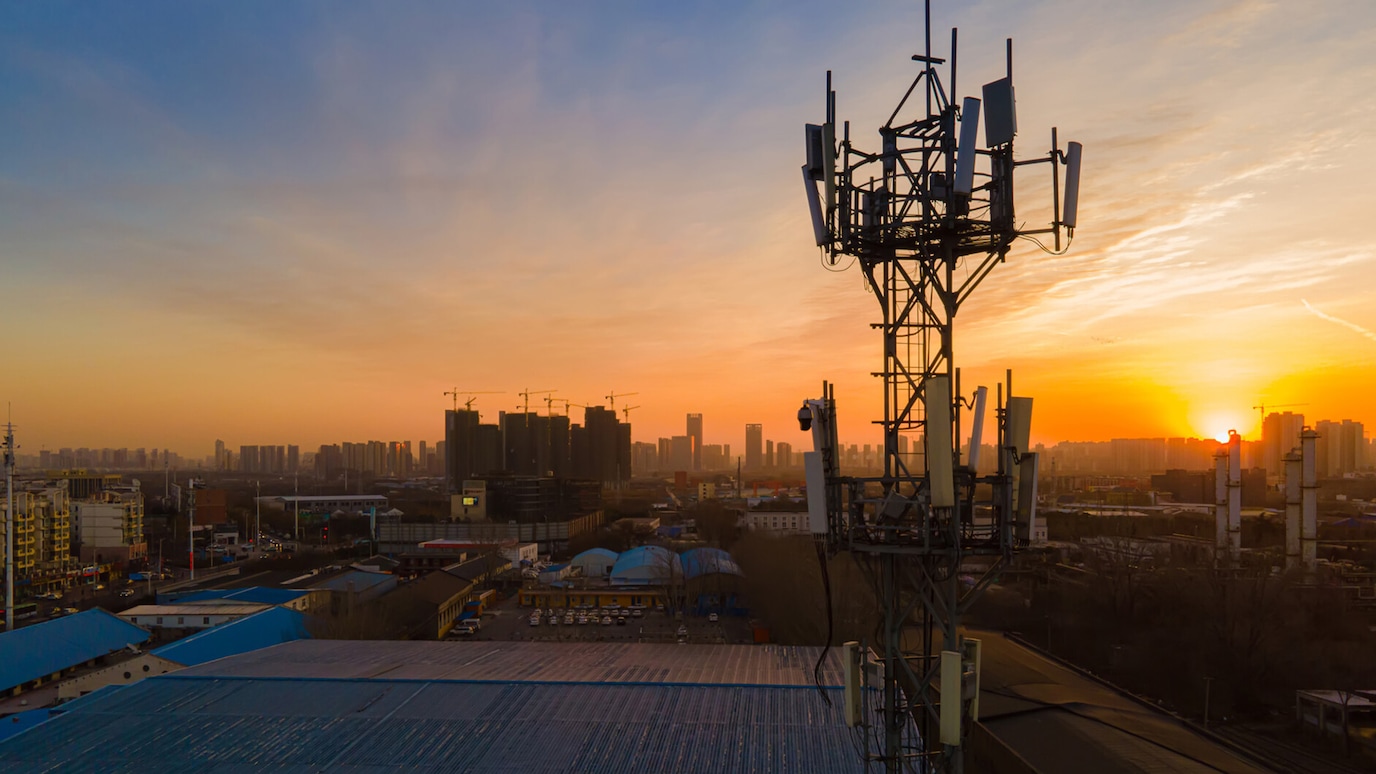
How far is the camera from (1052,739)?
1040 cm

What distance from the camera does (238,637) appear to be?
14.4m

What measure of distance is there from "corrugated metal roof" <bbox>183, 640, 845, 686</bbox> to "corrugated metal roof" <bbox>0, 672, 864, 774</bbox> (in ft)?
1.36

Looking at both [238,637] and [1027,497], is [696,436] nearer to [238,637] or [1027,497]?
[238,637]

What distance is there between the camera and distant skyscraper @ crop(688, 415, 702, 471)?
549 ft

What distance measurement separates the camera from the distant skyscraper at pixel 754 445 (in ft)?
529

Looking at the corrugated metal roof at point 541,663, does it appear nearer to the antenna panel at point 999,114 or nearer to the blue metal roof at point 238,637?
the blue metal roof at point 238,637

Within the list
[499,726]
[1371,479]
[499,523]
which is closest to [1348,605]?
[499,726]

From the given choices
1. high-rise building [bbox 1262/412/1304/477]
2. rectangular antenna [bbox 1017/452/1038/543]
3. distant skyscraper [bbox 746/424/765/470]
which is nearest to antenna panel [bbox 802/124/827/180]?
rectangular antenna [bbox 1017/452/1038/543]

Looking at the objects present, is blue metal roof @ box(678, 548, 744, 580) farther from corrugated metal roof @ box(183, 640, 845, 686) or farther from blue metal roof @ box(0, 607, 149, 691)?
blue metal roof @ box(0, 607, 149, 691)

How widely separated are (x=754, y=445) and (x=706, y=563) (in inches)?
5446

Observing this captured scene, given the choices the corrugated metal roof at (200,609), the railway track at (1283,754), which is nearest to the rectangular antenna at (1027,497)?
the railway track at (1283,754)

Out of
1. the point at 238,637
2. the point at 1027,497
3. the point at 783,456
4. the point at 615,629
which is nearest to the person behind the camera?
the point at 1027,497

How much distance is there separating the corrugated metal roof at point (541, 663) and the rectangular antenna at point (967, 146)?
6910mm

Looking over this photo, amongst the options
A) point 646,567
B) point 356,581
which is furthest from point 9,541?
point 646,567
